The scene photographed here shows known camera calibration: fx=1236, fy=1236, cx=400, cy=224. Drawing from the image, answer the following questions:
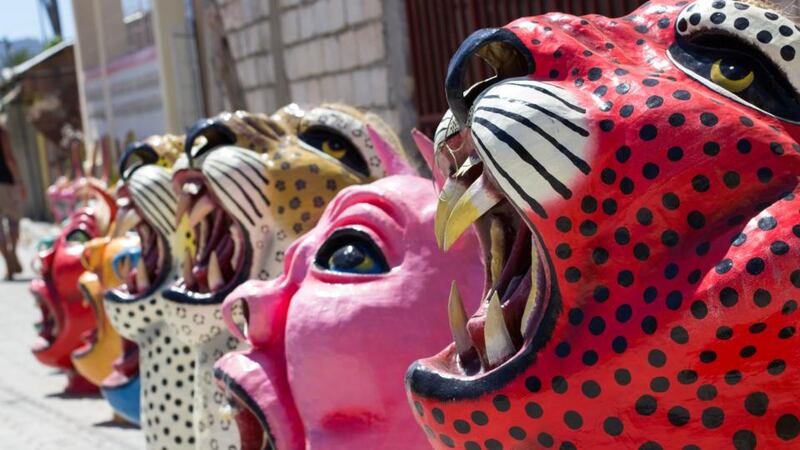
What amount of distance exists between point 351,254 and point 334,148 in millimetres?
856

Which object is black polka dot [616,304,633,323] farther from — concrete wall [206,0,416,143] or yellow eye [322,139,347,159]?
concrete wall [206,0,416,143]

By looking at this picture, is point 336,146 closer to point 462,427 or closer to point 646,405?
point 462,427

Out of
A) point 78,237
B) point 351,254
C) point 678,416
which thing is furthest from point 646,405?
point 78,237

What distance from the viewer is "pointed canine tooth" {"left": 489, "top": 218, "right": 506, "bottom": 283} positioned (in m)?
1.78

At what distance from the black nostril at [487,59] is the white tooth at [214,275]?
1658 millimetres

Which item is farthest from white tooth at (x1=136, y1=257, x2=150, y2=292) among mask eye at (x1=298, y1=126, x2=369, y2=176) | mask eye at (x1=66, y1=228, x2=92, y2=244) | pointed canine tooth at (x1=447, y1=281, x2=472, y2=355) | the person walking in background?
the person walking in background

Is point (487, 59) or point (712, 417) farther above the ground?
point (487, 59)

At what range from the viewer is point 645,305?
60.2 inches

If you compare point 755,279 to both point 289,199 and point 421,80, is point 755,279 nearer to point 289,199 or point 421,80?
point 289,199

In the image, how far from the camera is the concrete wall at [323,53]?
7.48 metres

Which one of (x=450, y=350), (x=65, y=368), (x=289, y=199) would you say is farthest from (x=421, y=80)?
(x=450, y=350)

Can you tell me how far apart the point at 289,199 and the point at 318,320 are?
2.85ft

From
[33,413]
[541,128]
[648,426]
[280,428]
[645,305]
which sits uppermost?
[541,128]

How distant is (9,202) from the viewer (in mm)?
12258
